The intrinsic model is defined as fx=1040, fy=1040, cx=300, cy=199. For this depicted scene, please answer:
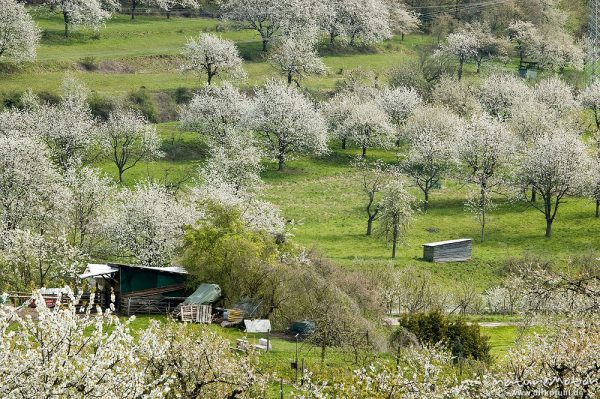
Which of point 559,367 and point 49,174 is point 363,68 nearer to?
point 49,174

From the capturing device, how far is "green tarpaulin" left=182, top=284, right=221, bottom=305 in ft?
155

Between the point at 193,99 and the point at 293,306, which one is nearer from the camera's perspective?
the point at 293,306

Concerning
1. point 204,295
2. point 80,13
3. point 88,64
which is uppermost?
point 80,13

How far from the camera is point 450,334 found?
4456cm

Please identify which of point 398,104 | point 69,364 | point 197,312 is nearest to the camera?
point 69,364

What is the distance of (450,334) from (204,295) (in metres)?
11.3

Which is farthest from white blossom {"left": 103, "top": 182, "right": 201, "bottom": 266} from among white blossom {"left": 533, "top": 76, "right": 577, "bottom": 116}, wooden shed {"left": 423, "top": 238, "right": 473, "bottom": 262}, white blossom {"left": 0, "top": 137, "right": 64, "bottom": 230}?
white blossom {"left": 533, "top": 76, "right": 577, "bottom": 116}

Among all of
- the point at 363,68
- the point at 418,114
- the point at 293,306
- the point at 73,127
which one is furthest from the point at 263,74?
the point at 293,306

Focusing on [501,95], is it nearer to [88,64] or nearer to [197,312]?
[88,64]

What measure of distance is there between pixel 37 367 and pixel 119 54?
91853 mm

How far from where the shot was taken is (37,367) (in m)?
22.1

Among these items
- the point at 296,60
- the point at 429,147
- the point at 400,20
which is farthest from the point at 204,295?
the point at 400,20

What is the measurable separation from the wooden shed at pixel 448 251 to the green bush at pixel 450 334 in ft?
78.3

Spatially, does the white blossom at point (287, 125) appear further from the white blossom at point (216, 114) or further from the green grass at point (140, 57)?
the green grass at point (140, 57)
